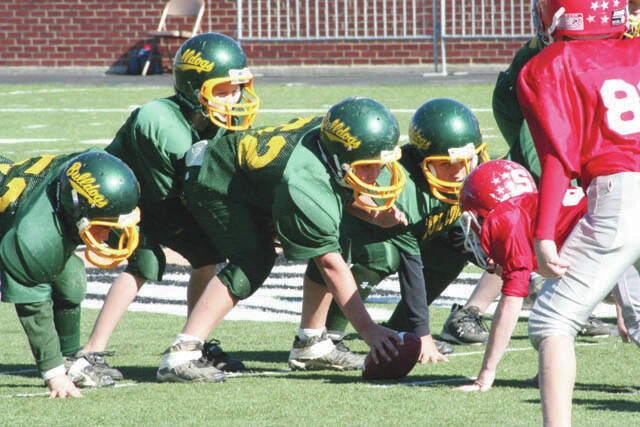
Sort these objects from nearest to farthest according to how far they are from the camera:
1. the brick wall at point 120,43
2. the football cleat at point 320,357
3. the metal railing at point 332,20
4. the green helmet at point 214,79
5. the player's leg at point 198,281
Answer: the football cleat at point 320,357, the green helmet at point 214,79, the player's leg at point 198,281, the metal railing at point 332,20, the brick wall at point 120,43

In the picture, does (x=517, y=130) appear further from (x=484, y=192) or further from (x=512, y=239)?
(x=512, y=239)

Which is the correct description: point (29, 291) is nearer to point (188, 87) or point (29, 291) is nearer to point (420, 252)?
point (188, 87)

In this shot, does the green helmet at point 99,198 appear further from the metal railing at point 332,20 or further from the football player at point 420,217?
the metal railing at point 332,20

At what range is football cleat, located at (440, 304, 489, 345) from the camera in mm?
5246

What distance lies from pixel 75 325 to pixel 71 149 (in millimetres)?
7141

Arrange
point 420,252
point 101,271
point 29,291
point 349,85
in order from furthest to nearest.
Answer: point 349,85 < point 101,271 < point 420,252 < point 29,291

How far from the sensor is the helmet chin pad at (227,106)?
4980 mm

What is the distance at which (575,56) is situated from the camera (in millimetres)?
3408

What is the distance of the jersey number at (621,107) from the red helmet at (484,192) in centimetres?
83

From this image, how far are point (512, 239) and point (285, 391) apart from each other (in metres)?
1.04

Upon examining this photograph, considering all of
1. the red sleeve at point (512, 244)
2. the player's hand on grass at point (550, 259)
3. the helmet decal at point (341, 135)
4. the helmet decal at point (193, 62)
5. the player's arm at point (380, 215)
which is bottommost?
the player's arm at point (380, 215)

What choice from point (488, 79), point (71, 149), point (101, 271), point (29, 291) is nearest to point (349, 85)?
point (488, 79)

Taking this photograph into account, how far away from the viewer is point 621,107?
3.35 metres

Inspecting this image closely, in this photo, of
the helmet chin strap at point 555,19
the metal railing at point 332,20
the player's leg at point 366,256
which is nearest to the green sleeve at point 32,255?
the player's leg at point 366,256
